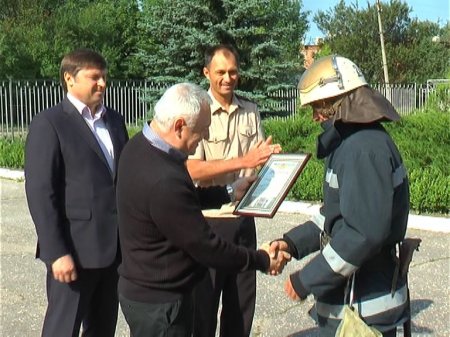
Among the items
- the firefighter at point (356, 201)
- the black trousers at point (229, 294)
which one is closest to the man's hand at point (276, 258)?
the firefighter at point (356, 201)

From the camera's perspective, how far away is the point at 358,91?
2.52m

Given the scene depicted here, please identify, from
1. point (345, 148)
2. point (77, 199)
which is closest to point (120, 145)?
point (77, 199)

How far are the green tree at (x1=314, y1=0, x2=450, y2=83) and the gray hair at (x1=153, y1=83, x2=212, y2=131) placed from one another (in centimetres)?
3799

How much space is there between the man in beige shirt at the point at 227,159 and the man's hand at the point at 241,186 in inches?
8.4

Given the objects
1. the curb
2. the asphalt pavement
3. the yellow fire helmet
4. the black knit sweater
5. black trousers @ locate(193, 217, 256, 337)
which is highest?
the yellow fire helmet

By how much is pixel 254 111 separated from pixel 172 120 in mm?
1578

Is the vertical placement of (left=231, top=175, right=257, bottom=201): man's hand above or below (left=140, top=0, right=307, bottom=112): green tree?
below

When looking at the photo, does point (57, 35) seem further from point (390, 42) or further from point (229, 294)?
point (229, 294)

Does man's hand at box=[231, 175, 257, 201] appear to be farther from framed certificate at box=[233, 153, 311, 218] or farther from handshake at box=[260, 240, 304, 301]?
handshake at box=[260, 240, 304, 301]

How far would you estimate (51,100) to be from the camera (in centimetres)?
1700

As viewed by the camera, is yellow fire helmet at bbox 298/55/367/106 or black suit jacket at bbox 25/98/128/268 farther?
black suit jacket at bbox 25/98/128/268

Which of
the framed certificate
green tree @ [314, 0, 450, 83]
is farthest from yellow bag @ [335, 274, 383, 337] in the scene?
green tree @ [314, 0, 450, 83]

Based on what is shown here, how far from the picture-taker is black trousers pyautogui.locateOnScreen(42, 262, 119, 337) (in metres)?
3.60

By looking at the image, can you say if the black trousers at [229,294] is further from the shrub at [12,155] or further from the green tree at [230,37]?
the green tree at [230,37]
